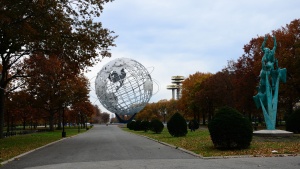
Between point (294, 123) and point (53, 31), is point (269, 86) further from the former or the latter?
point (53, 31)

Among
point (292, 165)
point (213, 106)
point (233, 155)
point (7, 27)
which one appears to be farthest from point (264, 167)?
point (213, 106)

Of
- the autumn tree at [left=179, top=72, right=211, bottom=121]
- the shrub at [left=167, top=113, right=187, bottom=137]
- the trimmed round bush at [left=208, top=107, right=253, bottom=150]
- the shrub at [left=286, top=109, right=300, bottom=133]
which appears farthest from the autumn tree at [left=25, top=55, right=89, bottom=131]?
the trimmed round bush at [left=208, top=107, right=253, bottom=150]

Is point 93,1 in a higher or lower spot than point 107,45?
higher

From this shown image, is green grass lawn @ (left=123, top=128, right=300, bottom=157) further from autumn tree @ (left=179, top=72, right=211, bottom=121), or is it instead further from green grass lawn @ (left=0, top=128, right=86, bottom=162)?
autumn tree @ (left=179, top=72, right=211, bottom=121)

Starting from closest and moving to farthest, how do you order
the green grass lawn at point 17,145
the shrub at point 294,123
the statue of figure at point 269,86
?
the green grass lawn at point 17,145
the statue of figure at point 269,86
the shrub at point 294,123

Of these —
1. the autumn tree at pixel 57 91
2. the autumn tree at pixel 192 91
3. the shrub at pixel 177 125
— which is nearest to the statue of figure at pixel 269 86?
the shrub at pixel 177 125

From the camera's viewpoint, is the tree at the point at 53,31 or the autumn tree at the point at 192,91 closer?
the tree at the point at 53,31

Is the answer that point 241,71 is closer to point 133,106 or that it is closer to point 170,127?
point 170,127

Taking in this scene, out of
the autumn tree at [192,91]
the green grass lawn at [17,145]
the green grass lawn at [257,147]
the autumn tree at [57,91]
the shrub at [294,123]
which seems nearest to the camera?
the green grass lawn at [257,147]

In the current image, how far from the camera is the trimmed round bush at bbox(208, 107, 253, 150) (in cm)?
1492

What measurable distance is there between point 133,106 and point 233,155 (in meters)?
62.1

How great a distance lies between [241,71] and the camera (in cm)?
4750

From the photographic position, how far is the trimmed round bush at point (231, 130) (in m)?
14.9

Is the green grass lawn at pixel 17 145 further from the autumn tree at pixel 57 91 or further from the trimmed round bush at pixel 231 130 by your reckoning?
the autumn tree at pixel 57 91
